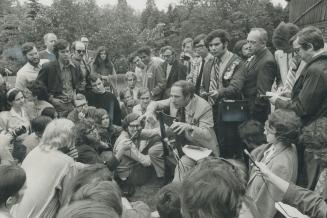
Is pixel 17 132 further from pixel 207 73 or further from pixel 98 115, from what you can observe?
pixel 207 73

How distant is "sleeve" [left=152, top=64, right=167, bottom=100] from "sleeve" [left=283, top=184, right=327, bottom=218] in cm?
468

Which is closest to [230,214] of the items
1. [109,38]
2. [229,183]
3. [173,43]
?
[229,183]

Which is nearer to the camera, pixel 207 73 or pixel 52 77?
pixel 207 73

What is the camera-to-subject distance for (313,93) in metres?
4.09

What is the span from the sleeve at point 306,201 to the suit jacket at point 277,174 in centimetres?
58

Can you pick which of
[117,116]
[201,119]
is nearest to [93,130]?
[201,119]

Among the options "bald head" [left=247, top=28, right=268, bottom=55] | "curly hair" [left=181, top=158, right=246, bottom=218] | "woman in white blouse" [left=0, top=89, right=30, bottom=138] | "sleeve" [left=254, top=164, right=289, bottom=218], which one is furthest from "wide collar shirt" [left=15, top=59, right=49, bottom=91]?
"curly hair" [left=181, top=158, right=246, bottom=218]

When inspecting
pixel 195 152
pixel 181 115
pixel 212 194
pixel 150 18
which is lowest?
pixel 195 152

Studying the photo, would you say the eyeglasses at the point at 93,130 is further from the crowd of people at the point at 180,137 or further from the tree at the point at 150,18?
the tree at the point at 150,18

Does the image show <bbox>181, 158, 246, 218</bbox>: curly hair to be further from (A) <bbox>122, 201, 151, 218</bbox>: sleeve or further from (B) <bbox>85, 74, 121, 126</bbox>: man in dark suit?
(B) <bbox>85, 74, 121, 126</bbox>: man in dark suit

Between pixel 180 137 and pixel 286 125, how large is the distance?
168cm

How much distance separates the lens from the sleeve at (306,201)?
10.0 feet

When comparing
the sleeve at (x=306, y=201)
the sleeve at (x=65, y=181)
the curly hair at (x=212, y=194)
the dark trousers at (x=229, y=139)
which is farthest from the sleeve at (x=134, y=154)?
the curly hair at (x=212, y=194)

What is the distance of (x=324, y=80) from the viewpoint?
159 inches
